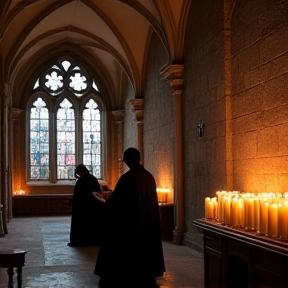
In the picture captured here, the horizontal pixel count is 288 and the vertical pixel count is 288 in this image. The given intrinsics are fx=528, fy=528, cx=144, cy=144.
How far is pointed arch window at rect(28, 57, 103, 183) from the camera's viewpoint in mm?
16672

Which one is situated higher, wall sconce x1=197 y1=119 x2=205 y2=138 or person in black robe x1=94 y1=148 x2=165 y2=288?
wall sconce x1=197 y1=119 x2=205 y2=138

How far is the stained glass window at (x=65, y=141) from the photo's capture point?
1686cm

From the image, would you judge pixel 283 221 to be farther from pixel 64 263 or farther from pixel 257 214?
pixel 64 263

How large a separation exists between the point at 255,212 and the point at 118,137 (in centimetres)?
1262

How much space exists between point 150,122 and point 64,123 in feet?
16.8

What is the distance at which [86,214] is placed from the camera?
9672 millimetres

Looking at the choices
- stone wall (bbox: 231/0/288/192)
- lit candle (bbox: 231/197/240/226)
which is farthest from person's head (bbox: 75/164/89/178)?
lit candle (bbox: 231/197/240/226)

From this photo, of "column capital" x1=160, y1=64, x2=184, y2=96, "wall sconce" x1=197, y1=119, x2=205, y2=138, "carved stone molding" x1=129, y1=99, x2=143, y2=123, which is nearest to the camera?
"wall sconce" x1=197, y1=119, x2=205, y2=138

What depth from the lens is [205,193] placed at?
8.52 metres

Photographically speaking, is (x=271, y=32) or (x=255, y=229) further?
(x=271, y=32)

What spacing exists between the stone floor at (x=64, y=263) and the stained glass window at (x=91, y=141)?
544cm

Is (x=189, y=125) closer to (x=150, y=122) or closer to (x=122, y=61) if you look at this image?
(x=150, y=122)

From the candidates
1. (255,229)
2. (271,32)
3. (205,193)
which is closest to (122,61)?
(205,193)

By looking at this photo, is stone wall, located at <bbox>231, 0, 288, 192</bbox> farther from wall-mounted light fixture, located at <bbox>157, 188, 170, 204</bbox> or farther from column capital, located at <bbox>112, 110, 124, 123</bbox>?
column capital, located at <bbox>112, 110, 124, 123</bbox>
